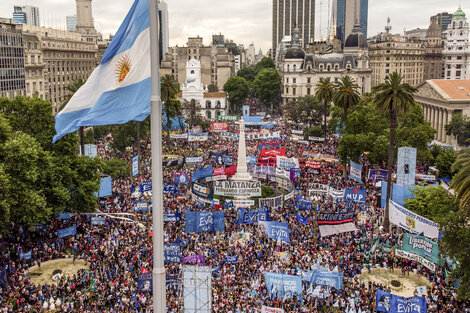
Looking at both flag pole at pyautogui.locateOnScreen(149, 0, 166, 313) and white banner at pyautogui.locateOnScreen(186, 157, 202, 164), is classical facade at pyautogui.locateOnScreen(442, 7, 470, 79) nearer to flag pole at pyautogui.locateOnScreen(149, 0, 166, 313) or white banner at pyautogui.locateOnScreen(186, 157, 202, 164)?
white banner at pyautogui.locateOnScreen(186, 157, 202, 164)

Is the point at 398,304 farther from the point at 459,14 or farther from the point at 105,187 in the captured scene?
the point at 459,14

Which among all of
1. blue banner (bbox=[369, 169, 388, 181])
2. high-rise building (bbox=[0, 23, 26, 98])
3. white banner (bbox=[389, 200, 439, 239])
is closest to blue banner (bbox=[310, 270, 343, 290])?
white banner (bbox=[389, 200, 439, 239])

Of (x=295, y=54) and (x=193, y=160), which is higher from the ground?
(x=295, y=54)

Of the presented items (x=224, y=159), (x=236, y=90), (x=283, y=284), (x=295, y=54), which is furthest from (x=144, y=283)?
(x=295, y=54)

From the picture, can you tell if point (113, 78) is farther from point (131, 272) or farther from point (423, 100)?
point (423, 100)

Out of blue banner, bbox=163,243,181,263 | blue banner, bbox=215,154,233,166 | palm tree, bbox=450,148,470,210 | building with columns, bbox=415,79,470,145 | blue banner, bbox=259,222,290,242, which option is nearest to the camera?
palm tree, bbox=450,148,470,210

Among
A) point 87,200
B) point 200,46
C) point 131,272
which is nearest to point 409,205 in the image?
point 131,272
